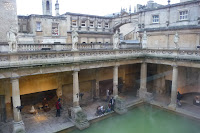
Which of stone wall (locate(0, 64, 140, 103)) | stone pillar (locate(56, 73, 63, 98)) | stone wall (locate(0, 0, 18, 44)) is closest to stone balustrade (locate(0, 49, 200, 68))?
stone wall (locate(0, 64, 140, 103))

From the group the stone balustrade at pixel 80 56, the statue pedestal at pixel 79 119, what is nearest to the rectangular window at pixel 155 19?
the stone balustrade at pixel 80 56

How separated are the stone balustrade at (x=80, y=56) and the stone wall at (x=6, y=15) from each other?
814cm

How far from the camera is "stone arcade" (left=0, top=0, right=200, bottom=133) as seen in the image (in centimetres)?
1287

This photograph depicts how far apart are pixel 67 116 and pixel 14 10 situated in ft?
42.5

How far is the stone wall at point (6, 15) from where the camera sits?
18141mm

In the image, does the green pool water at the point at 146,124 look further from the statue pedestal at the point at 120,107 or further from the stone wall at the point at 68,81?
the stone wall at the point at 68,81

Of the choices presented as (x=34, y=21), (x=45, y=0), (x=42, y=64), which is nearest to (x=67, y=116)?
(x=42, y=64)

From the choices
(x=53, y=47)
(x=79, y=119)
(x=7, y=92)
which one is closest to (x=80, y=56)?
(x=53, y=47)

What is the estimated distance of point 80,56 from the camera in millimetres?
14875

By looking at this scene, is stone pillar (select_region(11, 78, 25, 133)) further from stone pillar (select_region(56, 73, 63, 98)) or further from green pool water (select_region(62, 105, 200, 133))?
stone pillar (select_region(56, 73, 63, 98))

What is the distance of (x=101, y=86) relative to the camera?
852 inches

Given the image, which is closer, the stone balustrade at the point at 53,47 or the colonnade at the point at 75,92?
the colonnade at the point at 75,92

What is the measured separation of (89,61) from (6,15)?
10890 millimetres

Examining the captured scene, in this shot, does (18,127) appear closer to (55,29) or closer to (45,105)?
(45,105)
